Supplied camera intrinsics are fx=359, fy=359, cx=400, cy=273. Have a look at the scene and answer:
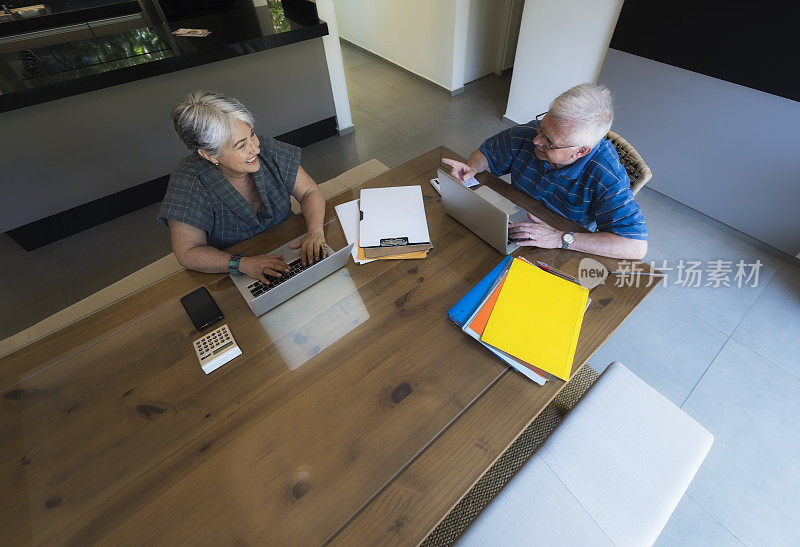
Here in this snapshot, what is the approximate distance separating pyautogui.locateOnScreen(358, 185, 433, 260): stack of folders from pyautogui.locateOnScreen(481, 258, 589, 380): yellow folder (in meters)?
0.34

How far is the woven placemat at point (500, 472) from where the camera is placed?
1283 mm

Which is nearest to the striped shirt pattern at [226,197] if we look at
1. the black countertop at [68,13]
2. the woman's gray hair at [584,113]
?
the woman's gray hair at [584,113]

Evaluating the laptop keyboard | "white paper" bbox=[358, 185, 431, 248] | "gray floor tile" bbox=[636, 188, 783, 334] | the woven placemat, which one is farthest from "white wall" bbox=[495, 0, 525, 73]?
the laptop keyboard

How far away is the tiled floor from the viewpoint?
1437 mm

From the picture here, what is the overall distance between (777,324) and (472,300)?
2.01m

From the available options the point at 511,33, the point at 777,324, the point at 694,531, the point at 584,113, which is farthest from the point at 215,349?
the point at 511,33

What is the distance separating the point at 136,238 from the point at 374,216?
84.8 inches

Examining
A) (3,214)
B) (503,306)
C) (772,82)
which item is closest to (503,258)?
(503,306)

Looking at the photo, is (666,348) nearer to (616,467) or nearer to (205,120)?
(616,467)

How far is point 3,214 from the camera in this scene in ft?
7.59

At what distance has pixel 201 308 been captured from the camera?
→ 110cm

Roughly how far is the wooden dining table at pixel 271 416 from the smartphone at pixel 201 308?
0.04 metres

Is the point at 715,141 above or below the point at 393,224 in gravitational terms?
below

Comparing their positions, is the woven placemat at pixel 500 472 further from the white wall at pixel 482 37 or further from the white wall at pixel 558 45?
the white wall at pixel 482 37
